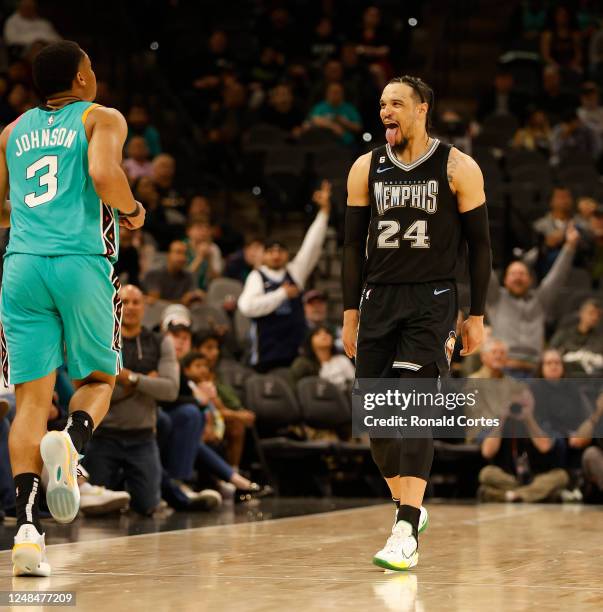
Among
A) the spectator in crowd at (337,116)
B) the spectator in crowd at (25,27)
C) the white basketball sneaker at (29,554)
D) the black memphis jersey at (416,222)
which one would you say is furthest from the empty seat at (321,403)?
the spectator in crowd at (25,27)

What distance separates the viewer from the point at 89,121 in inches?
190

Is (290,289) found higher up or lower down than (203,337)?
higher up

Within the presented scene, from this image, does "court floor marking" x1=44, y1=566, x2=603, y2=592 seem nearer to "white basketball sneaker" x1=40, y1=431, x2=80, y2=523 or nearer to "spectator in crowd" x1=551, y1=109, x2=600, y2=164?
"white basketball sneaker" x1=40, y1=431, x2=80, y2=523

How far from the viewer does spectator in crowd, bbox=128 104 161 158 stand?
14.6 meters

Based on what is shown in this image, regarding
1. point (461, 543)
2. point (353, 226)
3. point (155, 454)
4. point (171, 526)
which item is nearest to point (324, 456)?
point (155, 454)

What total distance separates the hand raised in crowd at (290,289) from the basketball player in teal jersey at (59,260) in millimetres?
6021

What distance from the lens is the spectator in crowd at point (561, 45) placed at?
16.4 meters

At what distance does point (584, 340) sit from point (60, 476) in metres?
7.34

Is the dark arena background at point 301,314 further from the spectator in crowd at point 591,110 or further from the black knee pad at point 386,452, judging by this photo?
the black knee pad at point 386,452

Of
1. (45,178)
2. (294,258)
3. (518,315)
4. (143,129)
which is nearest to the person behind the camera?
(45,178)

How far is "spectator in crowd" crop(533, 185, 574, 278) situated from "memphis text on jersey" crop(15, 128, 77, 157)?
796cm

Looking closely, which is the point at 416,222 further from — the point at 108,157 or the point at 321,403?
the point at 321,403

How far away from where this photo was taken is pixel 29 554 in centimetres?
451

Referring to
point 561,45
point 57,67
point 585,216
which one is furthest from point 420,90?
point 561,45
